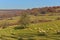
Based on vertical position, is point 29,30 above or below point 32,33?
above

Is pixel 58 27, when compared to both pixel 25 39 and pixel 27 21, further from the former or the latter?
pixel 25 39

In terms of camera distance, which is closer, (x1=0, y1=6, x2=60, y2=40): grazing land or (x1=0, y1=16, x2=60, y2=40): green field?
(x1=0, y1=16, x2=60, y2=40): green field

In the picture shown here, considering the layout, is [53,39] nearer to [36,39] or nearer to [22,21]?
[36,39]

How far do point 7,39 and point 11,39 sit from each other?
98cm

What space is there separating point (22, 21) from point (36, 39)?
98.7 feet

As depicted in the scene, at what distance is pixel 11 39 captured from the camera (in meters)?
50.3

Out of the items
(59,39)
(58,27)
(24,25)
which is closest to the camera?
(59,39)

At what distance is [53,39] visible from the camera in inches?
1893

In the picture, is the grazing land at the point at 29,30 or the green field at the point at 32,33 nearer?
the green field at the point at 32,33

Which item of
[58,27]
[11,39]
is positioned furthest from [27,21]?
[11,39]

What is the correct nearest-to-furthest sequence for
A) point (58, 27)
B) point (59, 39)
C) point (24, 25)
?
point (59, 39) < point (58, 27) < point (24, 25)

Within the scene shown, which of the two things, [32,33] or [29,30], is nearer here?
[32,33]

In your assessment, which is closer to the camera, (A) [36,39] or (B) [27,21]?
(A) [36,39]

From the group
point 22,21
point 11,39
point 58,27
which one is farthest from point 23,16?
point 11,39
